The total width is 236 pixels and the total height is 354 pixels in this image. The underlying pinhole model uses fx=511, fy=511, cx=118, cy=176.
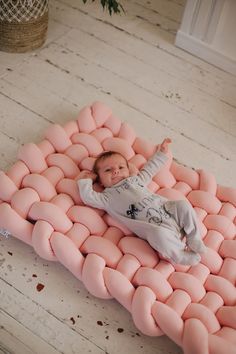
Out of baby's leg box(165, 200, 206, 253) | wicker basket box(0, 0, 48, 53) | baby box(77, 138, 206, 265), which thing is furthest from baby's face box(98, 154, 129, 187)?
wicker basket box(0, 0, 48, 53)

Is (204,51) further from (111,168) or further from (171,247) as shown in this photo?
(171,247)

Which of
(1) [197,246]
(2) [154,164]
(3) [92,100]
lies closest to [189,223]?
(1) [197,246]

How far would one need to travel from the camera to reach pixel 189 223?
1079 millimetres

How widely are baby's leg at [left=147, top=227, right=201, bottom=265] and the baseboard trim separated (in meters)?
0.81

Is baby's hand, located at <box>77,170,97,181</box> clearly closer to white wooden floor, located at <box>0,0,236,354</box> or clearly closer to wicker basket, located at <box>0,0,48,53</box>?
white wooden floor, located at <box>0,0,236,354</box>

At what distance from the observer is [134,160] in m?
1.26

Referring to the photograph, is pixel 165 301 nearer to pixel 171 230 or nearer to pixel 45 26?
pixel 171 230

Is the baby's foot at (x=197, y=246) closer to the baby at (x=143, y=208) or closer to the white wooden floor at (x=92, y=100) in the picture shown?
the baby at (x=143, y=208)

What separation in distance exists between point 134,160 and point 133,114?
0.90 ft

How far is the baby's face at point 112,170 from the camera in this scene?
115 centimetres

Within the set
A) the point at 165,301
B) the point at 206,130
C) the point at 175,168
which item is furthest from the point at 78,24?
the point at 165,301

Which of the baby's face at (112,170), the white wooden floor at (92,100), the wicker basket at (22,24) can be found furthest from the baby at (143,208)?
the wicker basket at (22,24)

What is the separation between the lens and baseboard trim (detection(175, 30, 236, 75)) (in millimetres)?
1666

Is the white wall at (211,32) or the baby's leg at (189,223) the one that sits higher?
the white wall at (211,32)
